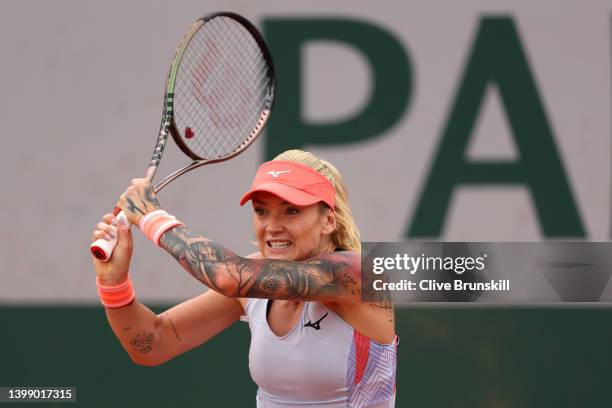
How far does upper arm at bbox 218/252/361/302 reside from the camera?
8.97 feet

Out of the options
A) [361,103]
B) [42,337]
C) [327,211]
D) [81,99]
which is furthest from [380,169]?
[327,211]

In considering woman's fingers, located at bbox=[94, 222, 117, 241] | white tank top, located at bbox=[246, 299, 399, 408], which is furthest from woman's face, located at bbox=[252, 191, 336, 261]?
woman's fingers, located at bbox=[94, 222, 117, 241]

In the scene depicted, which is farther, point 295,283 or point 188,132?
point 188,132

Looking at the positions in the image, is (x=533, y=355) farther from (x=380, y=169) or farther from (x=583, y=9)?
(x=583, y=9)

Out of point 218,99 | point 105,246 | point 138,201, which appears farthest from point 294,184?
point 218,99

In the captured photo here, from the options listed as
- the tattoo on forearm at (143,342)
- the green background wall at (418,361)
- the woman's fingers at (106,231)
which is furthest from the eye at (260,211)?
the green background wall at (418,361)

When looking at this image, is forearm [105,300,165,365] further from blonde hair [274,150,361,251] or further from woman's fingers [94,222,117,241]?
blonde hair [274,150,361,251]

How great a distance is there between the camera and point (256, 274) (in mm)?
2746

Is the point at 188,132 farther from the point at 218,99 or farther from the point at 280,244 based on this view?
the point at 280,244

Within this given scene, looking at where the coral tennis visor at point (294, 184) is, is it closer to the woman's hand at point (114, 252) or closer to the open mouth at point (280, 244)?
the open mouth at point (280, 244)

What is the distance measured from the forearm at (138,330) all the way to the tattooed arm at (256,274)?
0.34 meters

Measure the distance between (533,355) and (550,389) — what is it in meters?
0.18

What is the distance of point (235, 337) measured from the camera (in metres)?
5.16

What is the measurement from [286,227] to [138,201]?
39 cm
